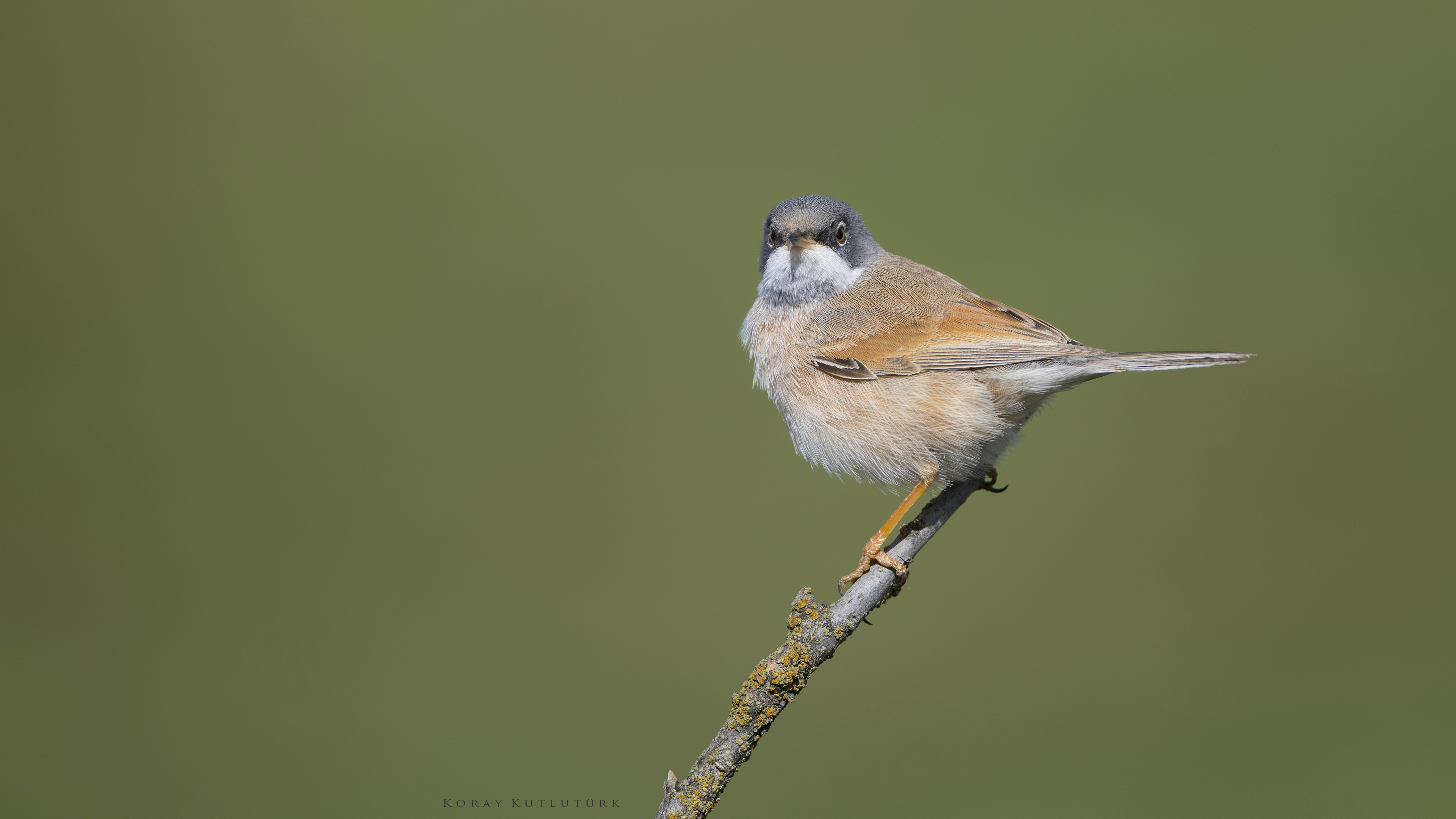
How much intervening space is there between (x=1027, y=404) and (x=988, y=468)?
26cm

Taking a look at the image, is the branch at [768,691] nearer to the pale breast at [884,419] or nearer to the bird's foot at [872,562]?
the bird's foot at [872,562]

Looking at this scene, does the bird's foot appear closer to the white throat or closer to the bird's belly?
the bird's belly

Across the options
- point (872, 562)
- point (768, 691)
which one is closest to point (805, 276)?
point (872, 562)

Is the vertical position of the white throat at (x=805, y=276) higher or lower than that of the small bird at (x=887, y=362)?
higher

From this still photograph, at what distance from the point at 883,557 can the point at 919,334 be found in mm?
854

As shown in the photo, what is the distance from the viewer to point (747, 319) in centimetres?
337

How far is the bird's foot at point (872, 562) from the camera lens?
Result: 2.43 m

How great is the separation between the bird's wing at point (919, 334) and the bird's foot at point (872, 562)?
24.4 inches

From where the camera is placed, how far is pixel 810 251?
307 centimetres

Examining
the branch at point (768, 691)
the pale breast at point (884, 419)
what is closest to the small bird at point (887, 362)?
the pale breast at point (884, 419)

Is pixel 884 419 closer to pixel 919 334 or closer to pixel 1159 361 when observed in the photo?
pixel 919 334

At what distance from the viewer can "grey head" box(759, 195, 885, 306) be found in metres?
3.04

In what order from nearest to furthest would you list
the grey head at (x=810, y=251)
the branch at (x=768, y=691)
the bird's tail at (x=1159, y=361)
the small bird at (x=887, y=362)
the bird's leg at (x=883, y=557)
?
the branch at (x=768, y=691) → the bird's tail at (x=1159, y=361) → the bird's leg at (x=883, y=557) → the small bird at (x=887, y=362) → the grey head at (x=810, y=251)

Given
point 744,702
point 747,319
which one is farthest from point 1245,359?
point 747,319
